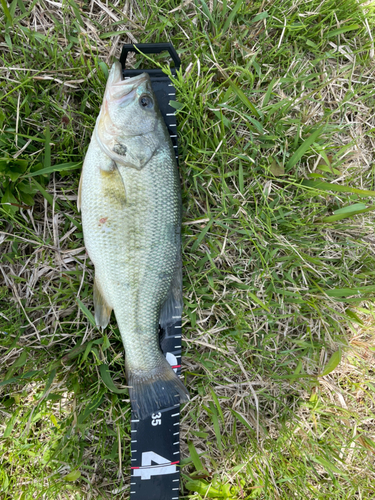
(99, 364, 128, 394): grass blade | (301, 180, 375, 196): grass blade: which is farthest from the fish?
(301, 180, 375, 196): grass blade

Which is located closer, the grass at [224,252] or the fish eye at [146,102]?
the fish eye at [146,102]

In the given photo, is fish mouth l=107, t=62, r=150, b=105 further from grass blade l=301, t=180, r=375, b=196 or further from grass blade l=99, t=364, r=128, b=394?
grass blade l=99, t=364, r=128, b=394

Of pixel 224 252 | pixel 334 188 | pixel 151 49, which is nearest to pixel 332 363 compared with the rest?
pixel 224 252

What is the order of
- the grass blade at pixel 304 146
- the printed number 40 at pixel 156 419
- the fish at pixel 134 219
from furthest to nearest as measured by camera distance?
the grass blade at pixel 304 146 < the printed number 40 at pixel 156 419 < the fish at pixel 134 219

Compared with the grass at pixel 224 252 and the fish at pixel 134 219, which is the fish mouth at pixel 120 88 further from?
the grass at pixel 224 252

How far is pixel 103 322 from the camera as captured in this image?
2.01m

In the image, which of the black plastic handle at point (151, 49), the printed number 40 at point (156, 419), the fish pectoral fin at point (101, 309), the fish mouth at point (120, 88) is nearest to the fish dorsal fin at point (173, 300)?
the fish pectoral fin at point (101, 309)

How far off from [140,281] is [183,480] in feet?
5.37

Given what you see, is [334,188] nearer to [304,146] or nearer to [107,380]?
[304,146]

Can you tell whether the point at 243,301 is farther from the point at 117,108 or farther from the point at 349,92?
the point at 349,92

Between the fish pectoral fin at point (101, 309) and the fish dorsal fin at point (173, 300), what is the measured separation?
1.22ft

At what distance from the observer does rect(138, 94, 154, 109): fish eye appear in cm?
192

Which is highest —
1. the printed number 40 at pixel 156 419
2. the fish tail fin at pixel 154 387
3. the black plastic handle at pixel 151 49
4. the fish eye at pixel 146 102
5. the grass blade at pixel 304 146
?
the black plastic handle at pixel 151 49

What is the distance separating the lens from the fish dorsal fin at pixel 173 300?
2.07 metres
